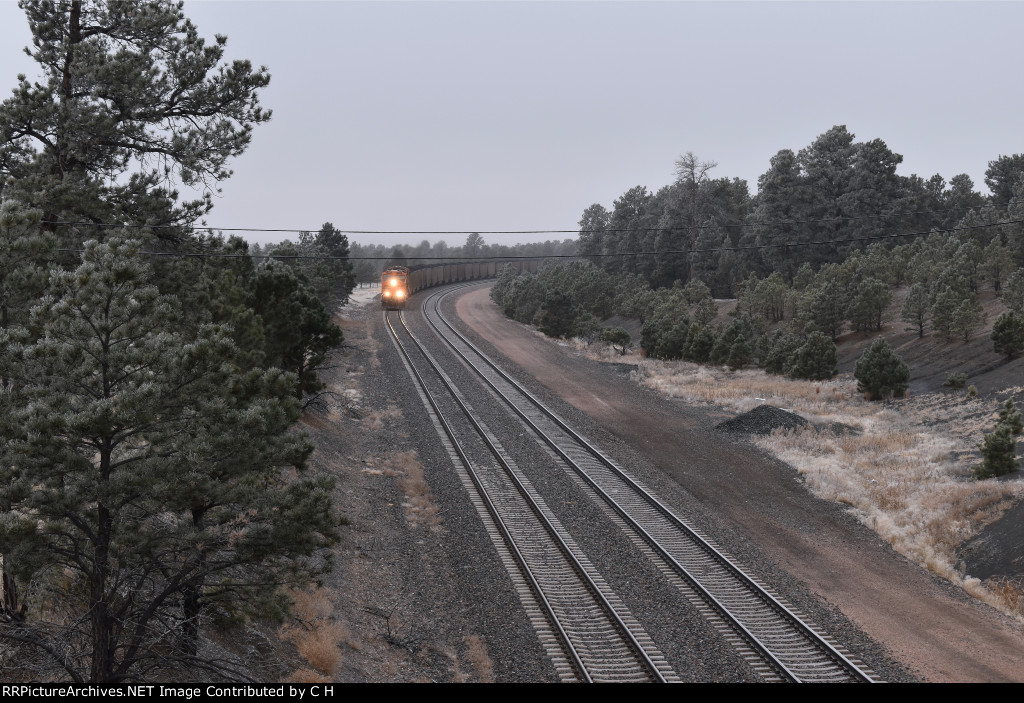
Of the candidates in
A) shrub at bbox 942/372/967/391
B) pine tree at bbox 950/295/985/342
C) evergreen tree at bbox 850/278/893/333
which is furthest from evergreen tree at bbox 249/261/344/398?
evergreen tree at bbox 850/278/893/333

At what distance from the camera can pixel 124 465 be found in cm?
892

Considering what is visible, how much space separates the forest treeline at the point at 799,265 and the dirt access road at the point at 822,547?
12.0 meters

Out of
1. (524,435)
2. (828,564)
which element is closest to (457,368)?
(524,435)

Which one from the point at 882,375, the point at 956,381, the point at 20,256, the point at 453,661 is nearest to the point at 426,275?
the point at 882,375

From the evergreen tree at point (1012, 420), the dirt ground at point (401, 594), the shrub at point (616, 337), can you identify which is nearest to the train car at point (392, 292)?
Answer: the shrub at point (616, 337)

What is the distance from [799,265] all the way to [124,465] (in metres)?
64.4

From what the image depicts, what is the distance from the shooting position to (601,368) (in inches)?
1663

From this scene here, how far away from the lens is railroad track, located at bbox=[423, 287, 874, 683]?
1270 centimetres

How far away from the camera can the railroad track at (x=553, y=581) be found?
12.7m

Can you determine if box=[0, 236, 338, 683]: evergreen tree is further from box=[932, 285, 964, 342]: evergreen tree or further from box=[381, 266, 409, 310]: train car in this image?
box=[381, 266, 409, 310]: train car

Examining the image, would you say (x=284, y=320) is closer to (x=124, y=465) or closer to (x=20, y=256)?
(x=20, y=256)

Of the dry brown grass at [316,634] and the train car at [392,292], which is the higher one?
the train car at [392,292]

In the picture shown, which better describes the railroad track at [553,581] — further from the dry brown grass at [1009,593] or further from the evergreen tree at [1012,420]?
the evergreen tree at [1012,420]

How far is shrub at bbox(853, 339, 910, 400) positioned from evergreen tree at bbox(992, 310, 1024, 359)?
415cm
